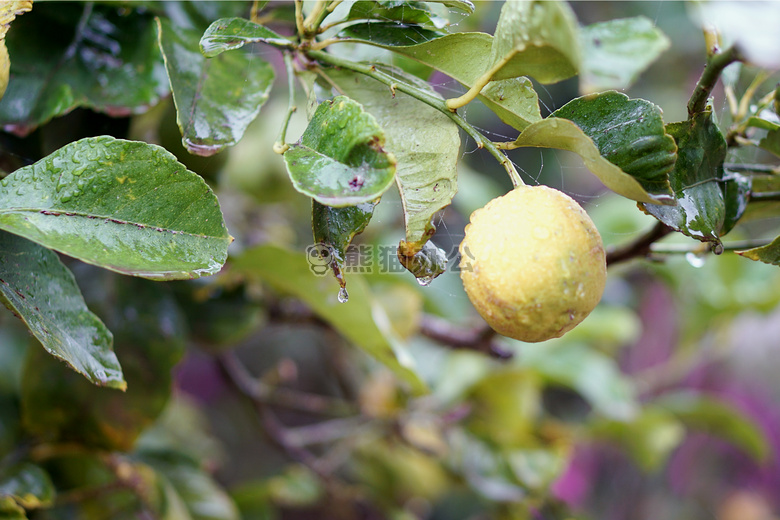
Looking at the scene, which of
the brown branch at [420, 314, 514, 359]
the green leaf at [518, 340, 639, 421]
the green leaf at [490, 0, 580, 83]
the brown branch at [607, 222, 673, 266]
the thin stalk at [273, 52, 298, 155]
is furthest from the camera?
the green leaf at [518, 340, 639, 421]

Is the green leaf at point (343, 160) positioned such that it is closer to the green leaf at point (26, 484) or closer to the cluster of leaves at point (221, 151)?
the cluster of leaves at point (221, 151)

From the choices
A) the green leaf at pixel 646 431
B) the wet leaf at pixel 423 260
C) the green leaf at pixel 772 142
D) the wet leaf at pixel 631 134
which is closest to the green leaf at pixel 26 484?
→ the wet leaf at pixel 423 260

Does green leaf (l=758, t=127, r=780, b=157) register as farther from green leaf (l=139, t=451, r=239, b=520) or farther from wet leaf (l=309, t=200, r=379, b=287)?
green leaf (l=139, t=451, r=239, b=520)

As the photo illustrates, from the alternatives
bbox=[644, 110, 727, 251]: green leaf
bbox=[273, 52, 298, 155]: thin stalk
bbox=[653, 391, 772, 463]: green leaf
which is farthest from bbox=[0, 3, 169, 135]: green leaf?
bbox=[653, 391, 772, 463]: green leaf

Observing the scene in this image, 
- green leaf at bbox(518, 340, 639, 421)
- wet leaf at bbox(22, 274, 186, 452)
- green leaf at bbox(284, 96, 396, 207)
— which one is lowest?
green leaf at bbox(518, 340, 639, 421)

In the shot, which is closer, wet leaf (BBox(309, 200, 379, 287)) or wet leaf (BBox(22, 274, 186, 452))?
wet leaf (BBox(309, 200, 379, 287))

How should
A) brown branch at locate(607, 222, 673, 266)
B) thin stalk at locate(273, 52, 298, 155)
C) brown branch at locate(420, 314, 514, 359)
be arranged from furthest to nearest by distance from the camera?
brown branch at locate(420, 314, 514, 359), brown branch at locate(607, 222, 673, 266), thin stalk at locate(273, 52, 298, 155)
